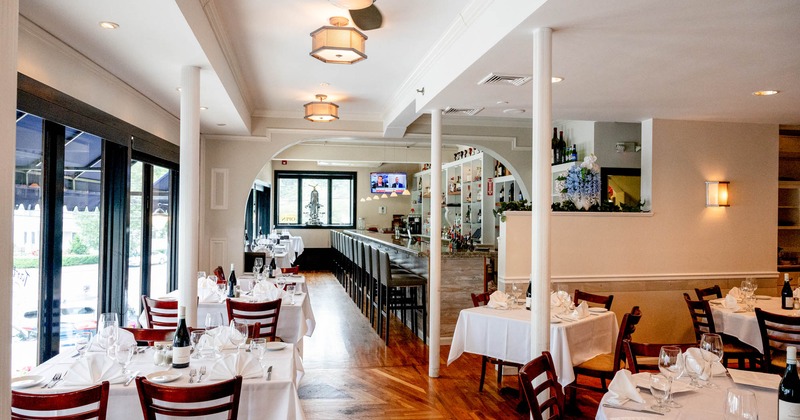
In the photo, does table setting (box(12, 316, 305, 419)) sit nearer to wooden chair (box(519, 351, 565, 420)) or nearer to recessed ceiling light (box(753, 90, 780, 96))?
wooden chair (box(519, 351, 565, 420))

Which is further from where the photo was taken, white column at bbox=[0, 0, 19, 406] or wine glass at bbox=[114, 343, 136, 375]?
wine glass at bbox=[114, 343, 136, 375]

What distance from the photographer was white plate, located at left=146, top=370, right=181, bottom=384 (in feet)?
8.80

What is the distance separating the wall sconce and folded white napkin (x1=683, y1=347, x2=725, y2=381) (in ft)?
12.8

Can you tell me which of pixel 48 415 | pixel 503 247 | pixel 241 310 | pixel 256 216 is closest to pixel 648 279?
pixel 503 247

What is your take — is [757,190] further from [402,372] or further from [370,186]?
[370,186]

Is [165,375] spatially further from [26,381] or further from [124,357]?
[26,381]

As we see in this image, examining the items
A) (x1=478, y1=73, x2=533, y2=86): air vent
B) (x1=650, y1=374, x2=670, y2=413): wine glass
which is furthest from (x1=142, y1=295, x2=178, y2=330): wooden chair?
(x1=650, y1=374, x2=670, y2=413): wine glass

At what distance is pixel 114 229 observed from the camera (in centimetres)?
523

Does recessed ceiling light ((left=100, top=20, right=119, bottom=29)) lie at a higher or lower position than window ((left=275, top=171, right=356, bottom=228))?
higher

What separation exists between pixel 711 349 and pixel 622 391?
64 centimetres

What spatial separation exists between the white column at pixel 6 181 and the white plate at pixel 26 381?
1613 millimetres

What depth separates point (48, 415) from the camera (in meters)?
2.38

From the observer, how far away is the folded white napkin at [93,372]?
104 inches

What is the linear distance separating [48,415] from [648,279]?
219 inches
